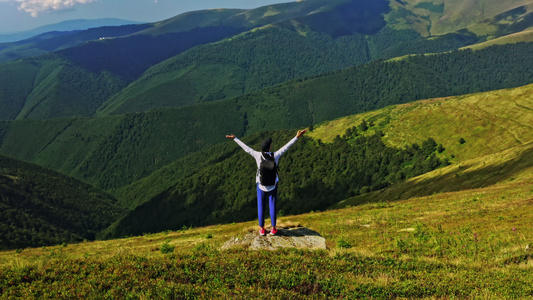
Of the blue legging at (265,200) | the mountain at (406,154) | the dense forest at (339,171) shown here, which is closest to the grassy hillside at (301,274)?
the blue legging at (265,200)

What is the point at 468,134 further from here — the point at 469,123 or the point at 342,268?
the point at 342,268

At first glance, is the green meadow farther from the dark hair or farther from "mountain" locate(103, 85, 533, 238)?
"mountain" locate(103, 85, 533, 238)

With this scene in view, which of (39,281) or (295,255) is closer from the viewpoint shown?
(39,281)

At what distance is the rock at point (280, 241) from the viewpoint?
17234 millimetres

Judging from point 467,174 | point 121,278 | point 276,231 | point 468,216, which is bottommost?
point 467,174

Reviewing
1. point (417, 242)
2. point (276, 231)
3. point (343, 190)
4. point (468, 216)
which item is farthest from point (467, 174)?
point (343, 190)

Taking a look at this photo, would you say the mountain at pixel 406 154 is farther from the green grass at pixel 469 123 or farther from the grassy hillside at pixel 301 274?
the grassy hillside at pixel 301 274

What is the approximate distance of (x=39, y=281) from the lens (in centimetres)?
1202

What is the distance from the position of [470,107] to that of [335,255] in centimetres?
14459

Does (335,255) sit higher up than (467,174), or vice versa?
(335,255)

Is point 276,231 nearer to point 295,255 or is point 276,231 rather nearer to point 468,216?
point 295,255

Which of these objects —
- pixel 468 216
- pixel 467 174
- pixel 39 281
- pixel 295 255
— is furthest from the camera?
pixel 467 174

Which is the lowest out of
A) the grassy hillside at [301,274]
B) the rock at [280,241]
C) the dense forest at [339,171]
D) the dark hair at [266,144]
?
the dense forest at [339,171]

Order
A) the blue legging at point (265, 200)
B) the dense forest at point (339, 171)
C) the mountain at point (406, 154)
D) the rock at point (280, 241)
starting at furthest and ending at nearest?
the dense forest at point (339, 171)
the mountain at point (406, 154)
the blue legging at point (265, 200)
the rock at point (280, 241)
